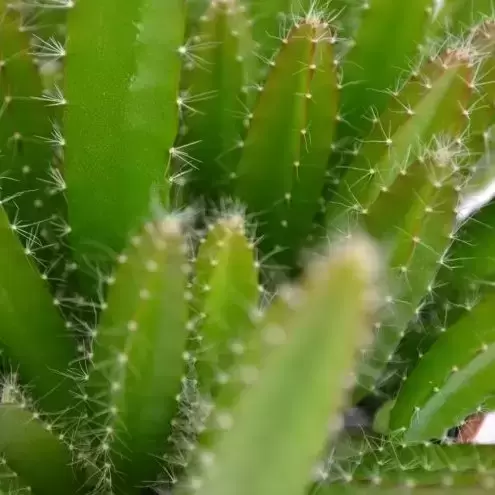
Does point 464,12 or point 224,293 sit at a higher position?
point 464,12

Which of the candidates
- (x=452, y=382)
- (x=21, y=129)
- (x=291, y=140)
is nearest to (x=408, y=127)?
(x=291, y=140)

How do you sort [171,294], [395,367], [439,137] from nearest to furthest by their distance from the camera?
[171,294], [439,137], [395,367]

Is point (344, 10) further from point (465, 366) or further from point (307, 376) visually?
point (307, 376)

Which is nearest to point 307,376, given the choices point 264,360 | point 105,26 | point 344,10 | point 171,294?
point 264,360

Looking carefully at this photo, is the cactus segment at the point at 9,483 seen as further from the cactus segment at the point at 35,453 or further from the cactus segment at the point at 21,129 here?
the cactus segment at the point at 21,129

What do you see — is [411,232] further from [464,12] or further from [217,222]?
[464,12]

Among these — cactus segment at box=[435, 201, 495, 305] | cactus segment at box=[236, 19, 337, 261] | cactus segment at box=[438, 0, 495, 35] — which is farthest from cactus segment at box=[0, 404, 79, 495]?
cactus segment at box=[438, 0, 495, 35]
